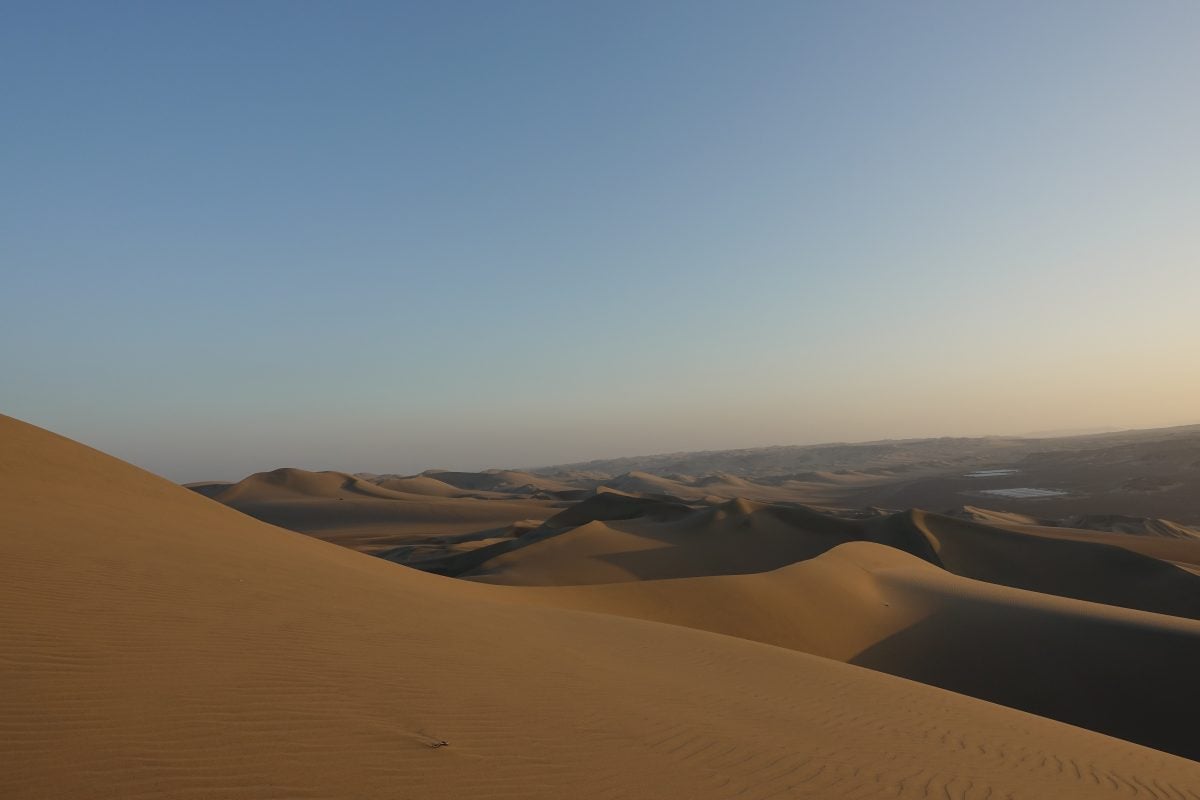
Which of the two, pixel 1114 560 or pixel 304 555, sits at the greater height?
pixel 304 555

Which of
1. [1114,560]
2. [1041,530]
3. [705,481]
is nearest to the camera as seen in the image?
[1114,560]

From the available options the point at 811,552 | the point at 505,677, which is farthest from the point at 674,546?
the point at 505,677

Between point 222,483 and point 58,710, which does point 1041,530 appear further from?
point 222,483

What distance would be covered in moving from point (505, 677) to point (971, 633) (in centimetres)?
1387

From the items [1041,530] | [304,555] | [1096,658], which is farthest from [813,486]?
[304,555]

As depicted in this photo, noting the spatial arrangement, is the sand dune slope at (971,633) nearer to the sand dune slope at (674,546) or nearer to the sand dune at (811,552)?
the sand dune slope at (674,546)

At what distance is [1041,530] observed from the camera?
41812mm

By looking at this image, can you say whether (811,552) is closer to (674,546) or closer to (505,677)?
(674,546)

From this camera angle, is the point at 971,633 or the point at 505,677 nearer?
the point at 505,677

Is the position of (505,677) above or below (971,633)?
above

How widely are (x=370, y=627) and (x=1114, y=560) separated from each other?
2984 cm

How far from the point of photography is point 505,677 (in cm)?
713

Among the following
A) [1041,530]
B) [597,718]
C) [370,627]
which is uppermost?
[370,627]

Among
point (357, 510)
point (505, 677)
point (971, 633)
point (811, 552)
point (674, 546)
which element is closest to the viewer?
point (505, 677)
